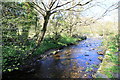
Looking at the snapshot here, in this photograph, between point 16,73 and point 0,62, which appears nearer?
point 0,62

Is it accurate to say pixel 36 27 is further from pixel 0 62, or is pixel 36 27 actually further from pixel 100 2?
pixel 100 2

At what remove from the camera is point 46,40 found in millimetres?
9062

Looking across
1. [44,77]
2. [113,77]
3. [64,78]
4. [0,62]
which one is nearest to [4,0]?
[0,62]

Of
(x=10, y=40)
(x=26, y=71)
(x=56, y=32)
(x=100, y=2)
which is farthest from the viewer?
(x=56, y=32)

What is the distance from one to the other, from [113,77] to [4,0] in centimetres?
501

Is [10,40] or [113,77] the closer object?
[113,77]

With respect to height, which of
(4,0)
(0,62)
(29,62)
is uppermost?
(4,0)

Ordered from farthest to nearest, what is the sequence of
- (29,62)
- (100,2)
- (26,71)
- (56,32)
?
1. (56,32)
2. (29,62)
3. (26,71)
4. (100,2)

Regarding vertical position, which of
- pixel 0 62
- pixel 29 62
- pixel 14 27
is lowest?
pixel 29 62

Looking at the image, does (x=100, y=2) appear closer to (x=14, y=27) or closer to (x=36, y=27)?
(x=14, y=27)

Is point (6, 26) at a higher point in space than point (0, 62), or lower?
higher

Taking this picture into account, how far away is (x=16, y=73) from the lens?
4.31m

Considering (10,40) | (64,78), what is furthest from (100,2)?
(10,40)

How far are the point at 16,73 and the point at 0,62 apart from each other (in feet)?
3.33
